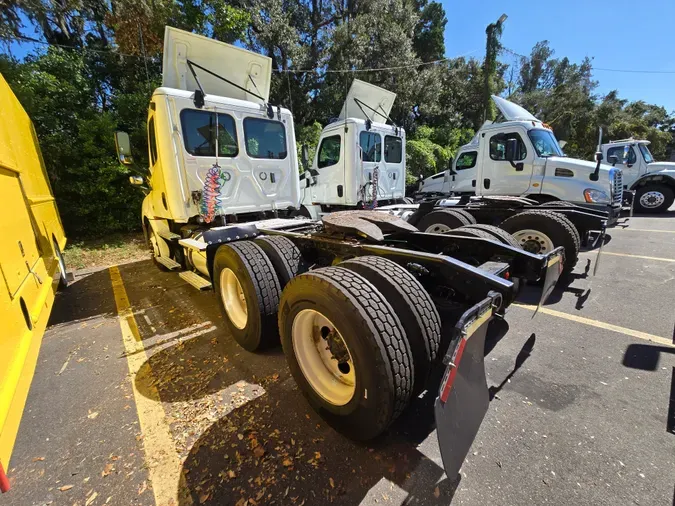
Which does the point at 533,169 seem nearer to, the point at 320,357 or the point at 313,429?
the point at 320,357

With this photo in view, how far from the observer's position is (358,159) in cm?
726

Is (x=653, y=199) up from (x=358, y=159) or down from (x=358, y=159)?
down

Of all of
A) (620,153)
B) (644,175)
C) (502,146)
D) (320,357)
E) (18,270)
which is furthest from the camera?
(620,153)

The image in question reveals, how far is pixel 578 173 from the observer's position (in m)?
6.71

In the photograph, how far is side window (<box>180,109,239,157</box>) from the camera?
448cm

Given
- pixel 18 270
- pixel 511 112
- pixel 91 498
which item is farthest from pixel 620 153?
pixel 18 270

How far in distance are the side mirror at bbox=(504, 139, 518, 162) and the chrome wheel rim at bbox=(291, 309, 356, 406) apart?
22.9ft

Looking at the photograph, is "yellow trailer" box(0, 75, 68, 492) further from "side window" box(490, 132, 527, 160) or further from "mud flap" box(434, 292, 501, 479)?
"side window" box(490, 132, 527, 160)

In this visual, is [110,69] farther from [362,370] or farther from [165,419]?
[362,370]

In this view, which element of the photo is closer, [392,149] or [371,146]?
[371,146]

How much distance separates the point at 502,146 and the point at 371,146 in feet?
10.7

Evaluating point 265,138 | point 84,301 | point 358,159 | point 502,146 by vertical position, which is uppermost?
point 265,138

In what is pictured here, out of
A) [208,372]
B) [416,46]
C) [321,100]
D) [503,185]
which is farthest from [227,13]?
[416,46]

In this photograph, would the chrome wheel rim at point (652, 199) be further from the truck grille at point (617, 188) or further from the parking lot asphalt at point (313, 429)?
the parking lot asphalt at point (313, 429)
